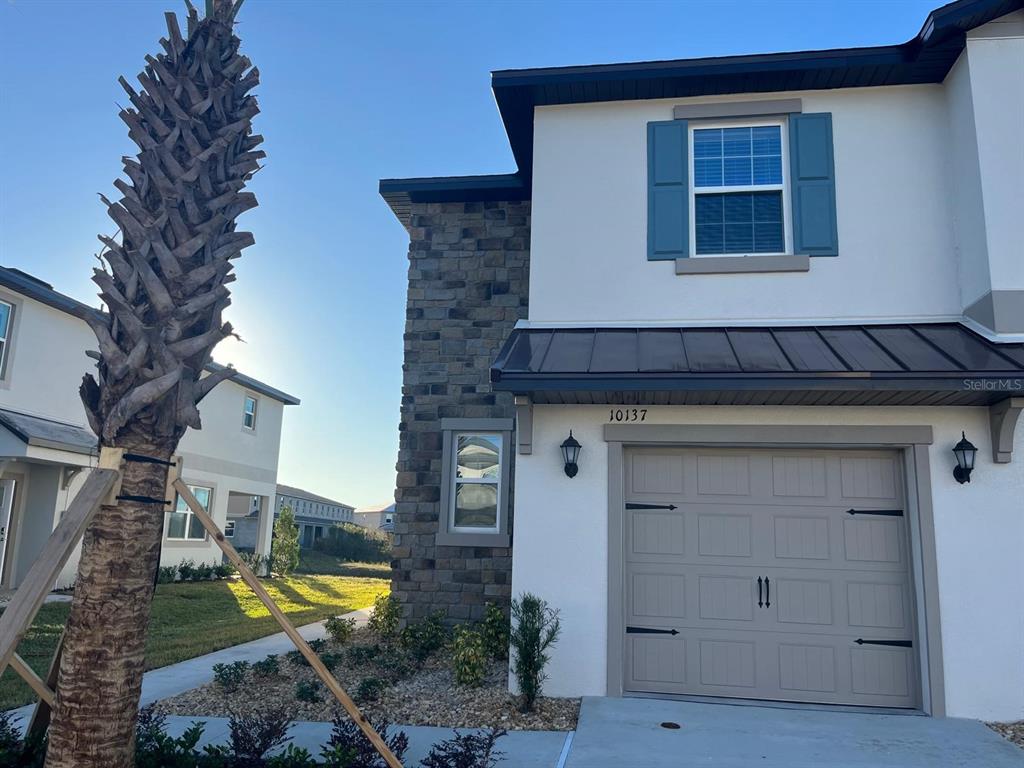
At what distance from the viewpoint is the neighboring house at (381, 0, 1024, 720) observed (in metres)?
6.87

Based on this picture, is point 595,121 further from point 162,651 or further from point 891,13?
point 162,651

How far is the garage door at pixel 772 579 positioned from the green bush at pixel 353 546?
78.0 feet

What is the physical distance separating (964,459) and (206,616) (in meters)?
12.4

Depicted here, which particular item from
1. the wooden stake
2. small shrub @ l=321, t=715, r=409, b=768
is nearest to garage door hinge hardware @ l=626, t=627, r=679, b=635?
small shrub @ l=321, t=715, r=409, b=768

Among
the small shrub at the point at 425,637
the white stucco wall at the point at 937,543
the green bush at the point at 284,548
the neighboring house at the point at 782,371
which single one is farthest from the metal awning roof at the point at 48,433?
the neighboring house at the point at 782,371

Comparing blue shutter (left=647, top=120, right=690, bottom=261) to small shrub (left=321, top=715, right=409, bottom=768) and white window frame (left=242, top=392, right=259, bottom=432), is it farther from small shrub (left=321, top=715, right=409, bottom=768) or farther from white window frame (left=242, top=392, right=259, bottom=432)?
white window frame (left=242, top=392, right=259, bottom=432)

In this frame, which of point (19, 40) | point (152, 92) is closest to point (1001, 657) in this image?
point (152, 92)

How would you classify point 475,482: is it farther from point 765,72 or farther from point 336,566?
point 336,566

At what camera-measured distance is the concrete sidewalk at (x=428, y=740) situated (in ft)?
18.3

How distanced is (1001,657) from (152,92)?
8.12m

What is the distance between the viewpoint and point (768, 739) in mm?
6035

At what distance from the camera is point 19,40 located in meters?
7.38

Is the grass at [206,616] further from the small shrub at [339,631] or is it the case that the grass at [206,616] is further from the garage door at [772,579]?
the garage door at [772,579]

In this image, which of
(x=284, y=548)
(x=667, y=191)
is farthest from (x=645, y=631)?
(x=284, y=548)
